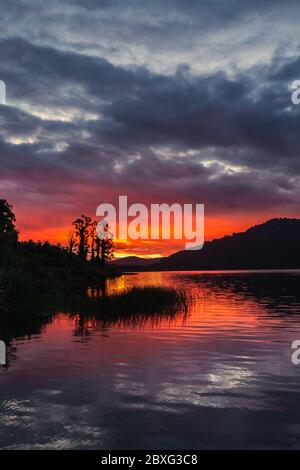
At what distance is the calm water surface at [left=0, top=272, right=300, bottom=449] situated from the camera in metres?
11.8

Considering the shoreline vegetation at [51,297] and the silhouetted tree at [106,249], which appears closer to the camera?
the shoreline vegetation at [51,297]

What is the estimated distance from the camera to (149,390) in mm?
16266

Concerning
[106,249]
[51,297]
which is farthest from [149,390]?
[106,249]

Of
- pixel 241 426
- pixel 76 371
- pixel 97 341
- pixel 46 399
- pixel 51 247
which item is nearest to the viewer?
pixel 241 426

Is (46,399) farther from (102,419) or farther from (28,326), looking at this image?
(28,326)

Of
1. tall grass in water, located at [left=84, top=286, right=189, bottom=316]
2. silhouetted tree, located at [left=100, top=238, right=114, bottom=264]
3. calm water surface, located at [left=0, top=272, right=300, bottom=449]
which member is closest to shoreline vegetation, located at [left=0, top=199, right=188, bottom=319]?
tall grass in water, located at [left=84, top=286, right=189, bottom=316]

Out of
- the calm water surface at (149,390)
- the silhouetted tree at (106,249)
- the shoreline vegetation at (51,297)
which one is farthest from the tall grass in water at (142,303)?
the silhouetted tree at (106,249)

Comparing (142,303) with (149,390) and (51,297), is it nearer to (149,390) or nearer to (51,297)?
(51,297)

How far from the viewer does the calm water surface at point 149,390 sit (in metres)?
11.8

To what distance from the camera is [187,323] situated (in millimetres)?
35750

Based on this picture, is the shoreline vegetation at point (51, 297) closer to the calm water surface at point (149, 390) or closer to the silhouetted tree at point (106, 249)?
the calm water surface at point (149, 390)

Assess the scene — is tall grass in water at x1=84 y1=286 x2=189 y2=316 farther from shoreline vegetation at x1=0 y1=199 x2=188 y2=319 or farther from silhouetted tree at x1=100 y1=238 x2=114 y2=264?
silhouetted tree at x1=100 y1=238 x2=114 y2=264
